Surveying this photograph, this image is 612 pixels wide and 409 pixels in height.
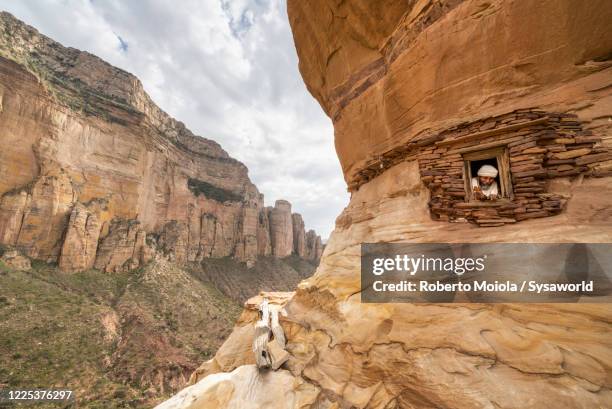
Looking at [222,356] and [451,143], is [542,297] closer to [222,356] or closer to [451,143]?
[451,143]

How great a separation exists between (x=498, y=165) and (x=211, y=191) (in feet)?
246

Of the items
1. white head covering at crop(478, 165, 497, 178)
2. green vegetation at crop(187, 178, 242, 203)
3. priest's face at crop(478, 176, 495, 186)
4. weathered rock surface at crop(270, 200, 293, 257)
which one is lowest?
priest's face at crop(478, 176, 495, 186)

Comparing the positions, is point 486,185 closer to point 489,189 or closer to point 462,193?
point 489,189

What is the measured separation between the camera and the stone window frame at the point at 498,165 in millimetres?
4353

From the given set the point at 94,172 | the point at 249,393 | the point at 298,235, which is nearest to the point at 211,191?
the point at 94,172

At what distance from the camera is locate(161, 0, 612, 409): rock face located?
3045 millimetres

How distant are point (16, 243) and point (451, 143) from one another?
48.2 metres

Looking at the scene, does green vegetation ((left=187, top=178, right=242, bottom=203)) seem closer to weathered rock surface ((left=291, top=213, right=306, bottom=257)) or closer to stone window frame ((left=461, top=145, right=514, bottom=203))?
Answer: weathered rock surface ((left=291, top=213, right=306, bottom=257))

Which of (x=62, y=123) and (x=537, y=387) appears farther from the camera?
(x=62, y=123)

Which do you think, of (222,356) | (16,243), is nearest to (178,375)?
(222,356)

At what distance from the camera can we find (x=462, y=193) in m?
4.69

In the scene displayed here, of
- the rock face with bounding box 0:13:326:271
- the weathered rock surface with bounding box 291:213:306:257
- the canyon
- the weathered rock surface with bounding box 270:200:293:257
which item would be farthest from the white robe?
the weathered rock surface with bounding box 291:213:306:257

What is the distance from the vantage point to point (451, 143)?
4.96 m

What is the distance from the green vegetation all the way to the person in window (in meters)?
71.4
